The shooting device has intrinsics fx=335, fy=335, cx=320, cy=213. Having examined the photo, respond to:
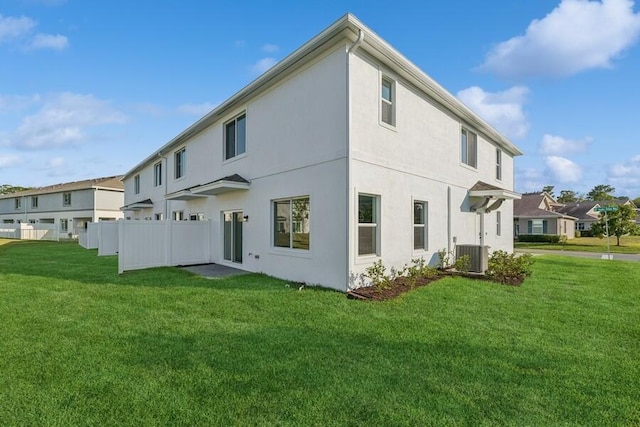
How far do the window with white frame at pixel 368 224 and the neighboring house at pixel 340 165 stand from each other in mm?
41

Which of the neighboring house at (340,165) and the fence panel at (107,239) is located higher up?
the neighboring house at (340,165)

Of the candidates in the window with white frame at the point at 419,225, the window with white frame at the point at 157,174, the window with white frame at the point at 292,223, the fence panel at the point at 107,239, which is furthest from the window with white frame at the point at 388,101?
the window with white frame at the point at 157,174

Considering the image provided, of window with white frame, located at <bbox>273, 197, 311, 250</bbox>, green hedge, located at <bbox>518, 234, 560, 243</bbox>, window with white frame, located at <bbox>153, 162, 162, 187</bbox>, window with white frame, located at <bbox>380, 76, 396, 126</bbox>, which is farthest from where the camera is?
green hedge, located at <bbox>518, 234, 560, 243</bbox>

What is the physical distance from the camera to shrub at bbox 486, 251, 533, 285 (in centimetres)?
946

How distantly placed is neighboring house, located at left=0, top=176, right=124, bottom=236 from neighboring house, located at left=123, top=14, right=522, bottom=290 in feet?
86.6

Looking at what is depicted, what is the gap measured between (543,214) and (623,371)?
119 feet

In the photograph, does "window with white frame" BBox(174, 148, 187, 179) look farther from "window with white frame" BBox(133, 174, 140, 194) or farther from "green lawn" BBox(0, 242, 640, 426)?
"green lawn" BBox(0, 242, 640, 426)

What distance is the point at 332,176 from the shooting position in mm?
7930

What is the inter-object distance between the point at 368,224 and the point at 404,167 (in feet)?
7.66

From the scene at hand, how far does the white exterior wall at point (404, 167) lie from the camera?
790 centimetres

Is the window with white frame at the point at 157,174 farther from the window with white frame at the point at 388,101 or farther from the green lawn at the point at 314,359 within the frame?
the window with white frame at the point at 388,101

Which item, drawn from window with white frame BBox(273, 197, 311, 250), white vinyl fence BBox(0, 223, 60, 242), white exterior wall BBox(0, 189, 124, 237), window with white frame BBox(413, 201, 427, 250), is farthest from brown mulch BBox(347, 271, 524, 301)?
white vinyl fence BBox(0, 223, 60, 242)

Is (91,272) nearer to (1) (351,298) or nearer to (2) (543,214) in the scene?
(1) (351,298)

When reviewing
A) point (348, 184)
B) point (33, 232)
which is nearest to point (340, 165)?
point (348, 184)
